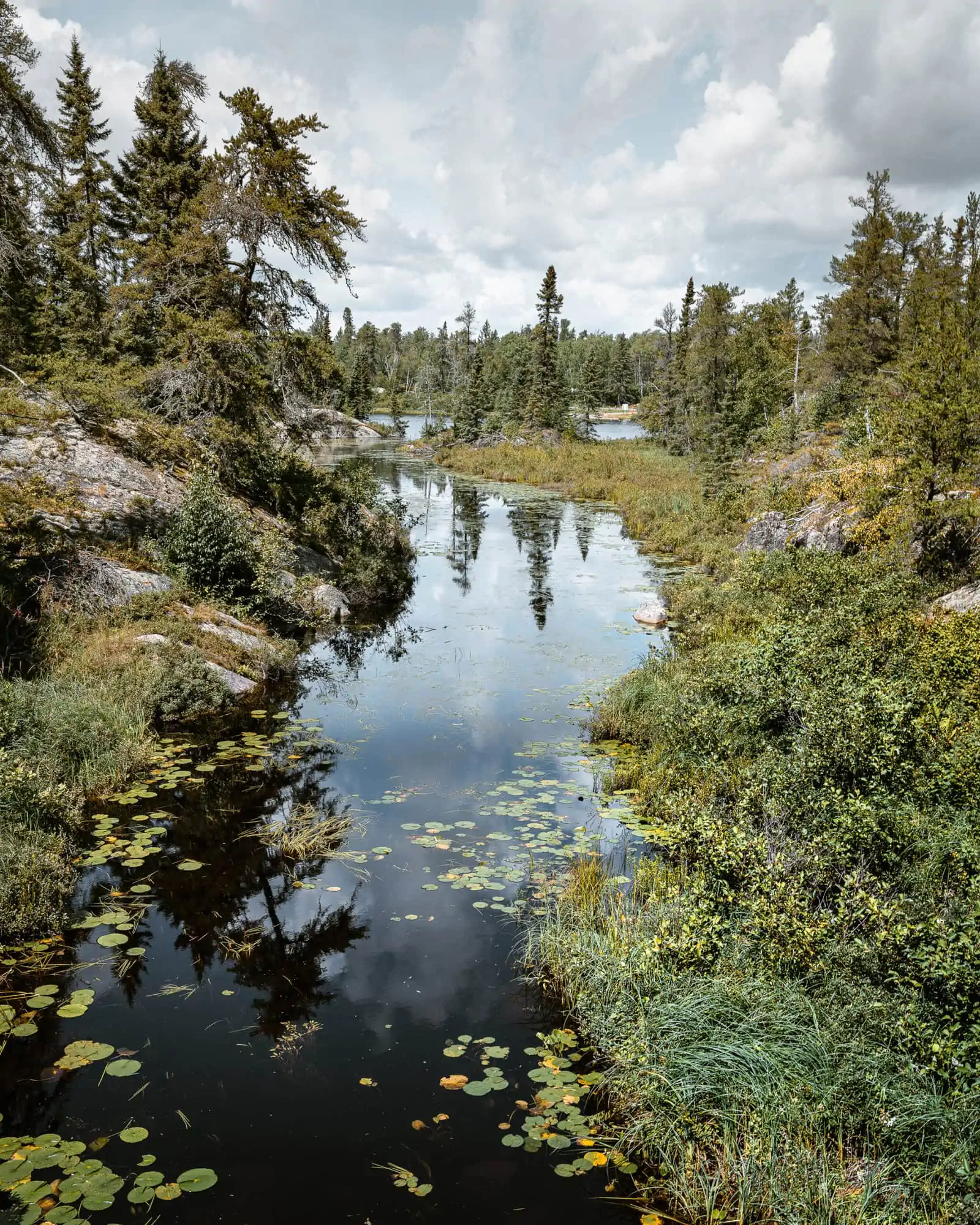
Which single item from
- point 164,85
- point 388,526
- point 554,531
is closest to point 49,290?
point 164,85

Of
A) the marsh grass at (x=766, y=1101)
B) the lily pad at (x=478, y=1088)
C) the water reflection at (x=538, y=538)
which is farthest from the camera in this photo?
the water reflection at (x=538, y=538)

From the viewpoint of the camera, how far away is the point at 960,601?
1202cm

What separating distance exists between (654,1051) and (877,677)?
17.1 feet

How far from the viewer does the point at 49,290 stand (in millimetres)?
29062

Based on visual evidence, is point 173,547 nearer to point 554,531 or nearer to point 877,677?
point 877,677

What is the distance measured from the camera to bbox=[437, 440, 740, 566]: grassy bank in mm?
29266

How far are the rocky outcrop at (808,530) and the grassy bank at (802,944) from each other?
289 inches

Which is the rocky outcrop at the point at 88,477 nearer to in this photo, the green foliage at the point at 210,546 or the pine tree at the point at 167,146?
the green foliage at the point at 210,546

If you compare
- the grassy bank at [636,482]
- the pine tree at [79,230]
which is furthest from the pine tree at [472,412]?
the pine tree at [79,230]

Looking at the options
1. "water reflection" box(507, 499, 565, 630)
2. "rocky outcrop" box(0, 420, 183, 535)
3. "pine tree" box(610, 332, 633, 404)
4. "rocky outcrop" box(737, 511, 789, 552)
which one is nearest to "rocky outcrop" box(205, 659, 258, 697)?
"rocky outcrop" box(0, 420, 183, 535)

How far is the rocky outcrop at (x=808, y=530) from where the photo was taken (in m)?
17.6

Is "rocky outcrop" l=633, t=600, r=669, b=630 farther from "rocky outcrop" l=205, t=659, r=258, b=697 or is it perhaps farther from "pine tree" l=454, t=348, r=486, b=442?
"pine tree" l=454, t=348, r=486, b=442

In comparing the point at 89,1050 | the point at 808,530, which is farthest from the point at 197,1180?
the point at 808,530

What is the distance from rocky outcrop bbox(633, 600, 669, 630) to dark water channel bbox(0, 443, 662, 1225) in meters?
5.28
